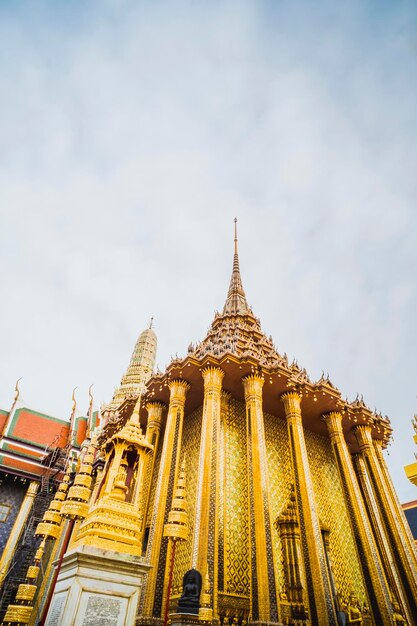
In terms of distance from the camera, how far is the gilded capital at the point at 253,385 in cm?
1409

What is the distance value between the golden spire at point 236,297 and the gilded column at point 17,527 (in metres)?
13.5

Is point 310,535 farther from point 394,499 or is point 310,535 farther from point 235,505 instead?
point 394,499

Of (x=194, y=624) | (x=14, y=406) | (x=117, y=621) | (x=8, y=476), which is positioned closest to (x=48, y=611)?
(x=117, y=621)

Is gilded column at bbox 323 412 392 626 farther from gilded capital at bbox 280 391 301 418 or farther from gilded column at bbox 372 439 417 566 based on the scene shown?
gilded capital at bbox 280 391 301 418

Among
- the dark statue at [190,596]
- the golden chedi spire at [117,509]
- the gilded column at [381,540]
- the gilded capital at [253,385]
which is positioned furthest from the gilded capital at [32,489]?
the golden chedi spire at [117,509]

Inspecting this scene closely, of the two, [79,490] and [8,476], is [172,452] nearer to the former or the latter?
[79,490]

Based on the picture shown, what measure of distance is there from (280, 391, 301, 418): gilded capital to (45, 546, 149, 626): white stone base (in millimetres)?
11755

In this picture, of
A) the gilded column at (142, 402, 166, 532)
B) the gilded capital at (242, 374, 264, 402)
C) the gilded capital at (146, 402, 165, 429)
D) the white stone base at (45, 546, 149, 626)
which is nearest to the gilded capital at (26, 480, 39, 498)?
the gilded column at (142, 402, 166, 532)

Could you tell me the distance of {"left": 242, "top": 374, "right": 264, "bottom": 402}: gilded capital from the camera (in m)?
14.1

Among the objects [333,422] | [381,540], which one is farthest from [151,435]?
[381,540]

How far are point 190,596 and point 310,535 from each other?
637 cm

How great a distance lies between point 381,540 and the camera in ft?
47.3

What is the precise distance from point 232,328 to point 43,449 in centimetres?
1233

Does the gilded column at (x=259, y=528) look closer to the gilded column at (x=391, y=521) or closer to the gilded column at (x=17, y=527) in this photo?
the gilded column at (x=391, y=521)
